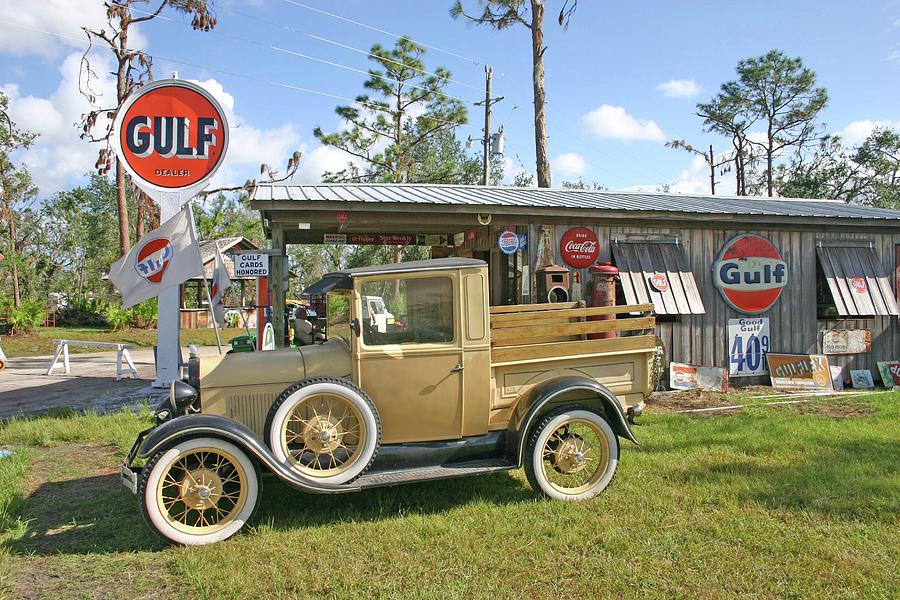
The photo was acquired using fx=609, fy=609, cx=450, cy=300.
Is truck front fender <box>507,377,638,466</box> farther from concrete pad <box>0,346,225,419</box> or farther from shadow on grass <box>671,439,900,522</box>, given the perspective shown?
concrete pad <box>0,346,225,419</box>

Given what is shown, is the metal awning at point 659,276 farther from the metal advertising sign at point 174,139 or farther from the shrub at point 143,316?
the shrub at point 143,316

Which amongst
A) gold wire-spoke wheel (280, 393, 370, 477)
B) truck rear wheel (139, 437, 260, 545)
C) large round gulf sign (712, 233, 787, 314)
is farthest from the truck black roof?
large round gulf sign (712, 233, 787, 314)

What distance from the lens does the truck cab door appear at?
14.1ft

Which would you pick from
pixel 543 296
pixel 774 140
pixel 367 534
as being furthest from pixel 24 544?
pixel 774 140

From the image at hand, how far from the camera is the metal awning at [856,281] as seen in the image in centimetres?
974

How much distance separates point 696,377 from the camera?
930 cm

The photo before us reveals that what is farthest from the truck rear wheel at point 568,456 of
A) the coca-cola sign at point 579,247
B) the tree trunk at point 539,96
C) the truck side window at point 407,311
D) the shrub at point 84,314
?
the shrub at point 84,314

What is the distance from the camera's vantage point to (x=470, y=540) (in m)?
3.84

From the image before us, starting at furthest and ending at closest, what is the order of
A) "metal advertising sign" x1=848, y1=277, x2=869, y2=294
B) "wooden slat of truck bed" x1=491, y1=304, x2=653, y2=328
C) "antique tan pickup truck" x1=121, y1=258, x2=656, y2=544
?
"metal advertising sign" x1=848, y1=277, x2=869, y2=294, "wooden slat of truck bed" x1=491, y1=304, x2=653, y2=328, "antique tan pickup truck" x1=121, y1=258, x2=656, y2=544

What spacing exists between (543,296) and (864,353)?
18.8 ft

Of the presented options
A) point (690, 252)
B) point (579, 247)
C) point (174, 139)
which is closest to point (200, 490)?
point (174, 139)

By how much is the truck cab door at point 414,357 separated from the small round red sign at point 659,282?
550cm

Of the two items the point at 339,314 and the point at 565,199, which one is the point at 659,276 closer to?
the point at 565,199

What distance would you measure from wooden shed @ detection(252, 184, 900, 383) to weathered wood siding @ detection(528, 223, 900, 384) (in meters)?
0.02
